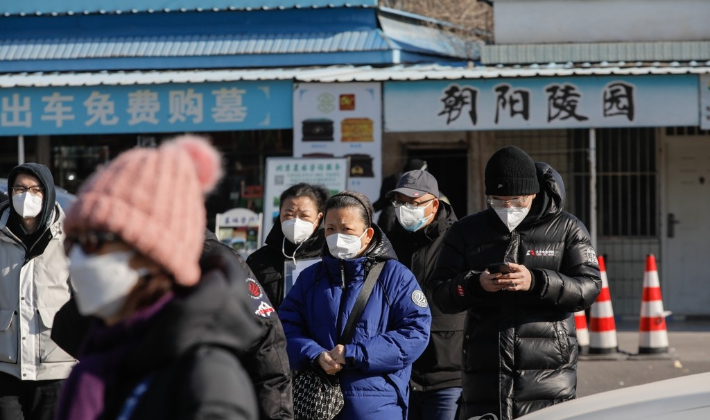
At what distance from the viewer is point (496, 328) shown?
15.5ft

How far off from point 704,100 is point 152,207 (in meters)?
11.2

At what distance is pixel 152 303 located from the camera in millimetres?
2133

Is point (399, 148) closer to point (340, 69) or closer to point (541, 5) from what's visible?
point (340, 69)

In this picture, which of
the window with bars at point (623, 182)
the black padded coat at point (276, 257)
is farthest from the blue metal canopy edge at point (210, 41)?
the black padded coat at point (276, 257)

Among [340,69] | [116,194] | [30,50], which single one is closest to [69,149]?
[30,50]

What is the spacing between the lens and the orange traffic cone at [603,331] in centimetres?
1083

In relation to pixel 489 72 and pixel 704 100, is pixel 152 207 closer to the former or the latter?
pixel 489 72

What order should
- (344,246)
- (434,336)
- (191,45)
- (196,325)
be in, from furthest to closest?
(191,45) → (434,336) → (344,246) → (196,325)

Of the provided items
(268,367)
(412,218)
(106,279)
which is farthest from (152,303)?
(412,218)

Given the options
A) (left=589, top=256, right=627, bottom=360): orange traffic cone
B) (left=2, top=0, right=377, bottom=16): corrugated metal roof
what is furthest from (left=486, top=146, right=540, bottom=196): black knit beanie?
(left=2, top=0, right=377, bottom=16): corrugated metal roof

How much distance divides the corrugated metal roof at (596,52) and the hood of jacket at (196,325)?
12553 mm

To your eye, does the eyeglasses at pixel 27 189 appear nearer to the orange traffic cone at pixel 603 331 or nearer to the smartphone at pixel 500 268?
the smartphone at pixel 500 268

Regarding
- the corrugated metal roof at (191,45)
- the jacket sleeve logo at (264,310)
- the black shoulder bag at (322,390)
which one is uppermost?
the corrugated metal roof at (191,45)

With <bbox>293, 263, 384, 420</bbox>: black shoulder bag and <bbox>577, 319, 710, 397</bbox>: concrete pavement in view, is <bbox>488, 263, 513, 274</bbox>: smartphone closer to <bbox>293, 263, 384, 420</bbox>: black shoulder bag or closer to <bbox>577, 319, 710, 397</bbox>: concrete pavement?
<bbox>293, 263, 384, 420</bbox>: black shoulder bag
